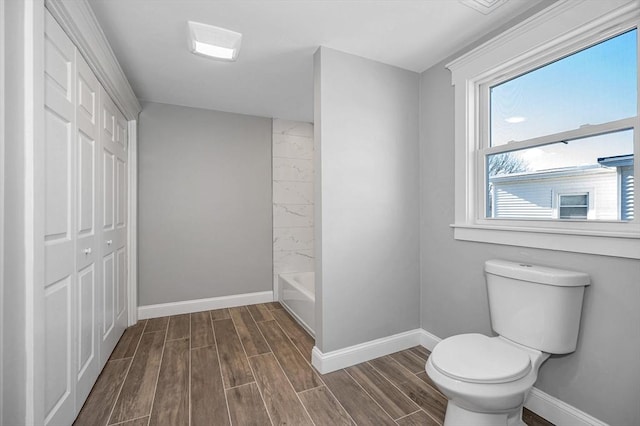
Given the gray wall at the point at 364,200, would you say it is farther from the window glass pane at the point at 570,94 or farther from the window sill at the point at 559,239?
the window glass pane at the point at 570,94

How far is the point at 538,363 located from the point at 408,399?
72 cm

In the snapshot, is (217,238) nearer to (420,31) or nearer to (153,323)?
(153,323)

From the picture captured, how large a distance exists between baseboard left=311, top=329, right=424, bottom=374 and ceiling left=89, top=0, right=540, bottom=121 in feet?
7.03

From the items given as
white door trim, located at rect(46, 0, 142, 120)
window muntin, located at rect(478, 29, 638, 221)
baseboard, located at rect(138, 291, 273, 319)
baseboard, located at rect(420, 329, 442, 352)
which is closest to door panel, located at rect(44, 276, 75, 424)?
white door trim, located at rect(46, 0, 142, 120)

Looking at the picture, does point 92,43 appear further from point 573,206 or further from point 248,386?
point 573,206

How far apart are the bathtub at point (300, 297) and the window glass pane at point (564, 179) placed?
63.6 inches

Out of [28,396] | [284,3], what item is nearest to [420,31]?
[284,3]

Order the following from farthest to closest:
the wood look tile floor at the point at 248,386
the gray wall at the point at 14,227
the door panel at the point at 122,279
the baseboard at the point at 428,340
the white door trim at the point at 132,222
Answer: the white door trim at the point at 132,222 < the door panel at the point at 122,279 < the baseboard at the point at 428,340 < the wood look tile floor at the point at 248,386 < the gray wall at the point at 14,227

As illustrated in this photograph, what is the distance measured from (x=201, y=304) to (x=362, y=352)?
1.91 meters

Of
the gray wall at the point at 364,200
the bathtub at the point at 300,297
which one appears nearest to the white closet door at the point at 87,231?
the gray wall at the point at 364,200

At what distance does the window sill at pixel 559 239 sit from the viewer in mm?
1255

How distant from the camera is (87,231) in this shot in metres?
1.68

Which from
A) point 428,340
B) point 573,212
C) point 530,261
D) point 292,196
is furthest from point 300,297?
point 573,212

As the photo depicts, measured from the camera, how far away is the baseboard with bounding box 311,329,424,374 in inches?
77.7
